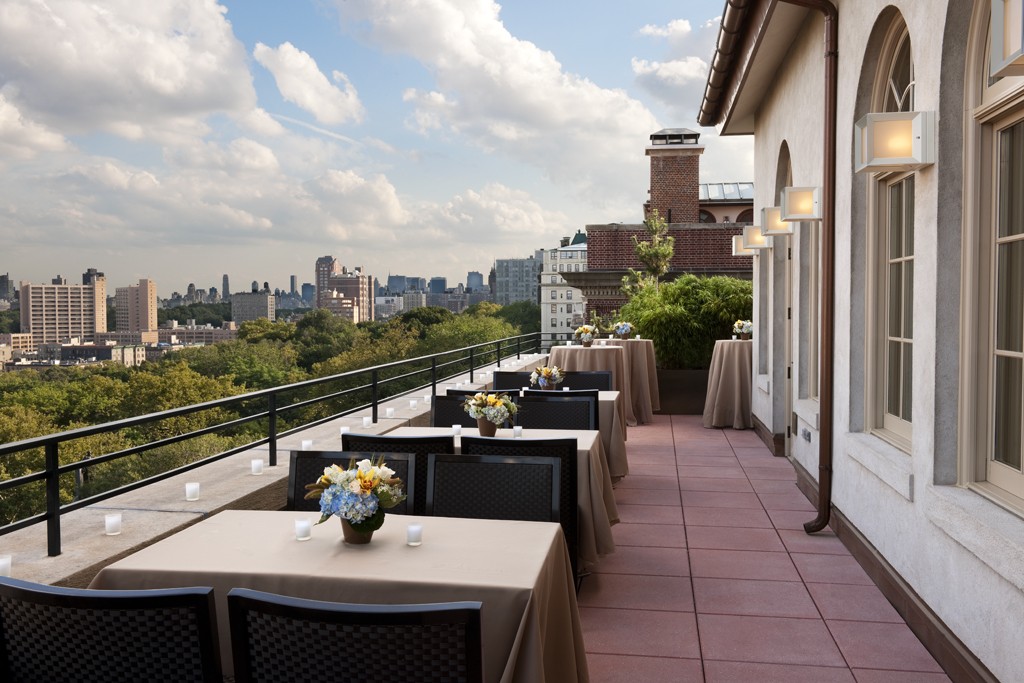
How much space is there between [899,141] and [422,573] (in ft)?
8.62

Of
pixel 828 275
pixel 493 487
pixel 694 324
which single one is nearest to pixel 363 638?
pixel 493 487

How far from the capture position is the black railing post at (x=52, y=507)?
2709 mm

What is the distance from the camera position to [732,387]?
9.66 metres

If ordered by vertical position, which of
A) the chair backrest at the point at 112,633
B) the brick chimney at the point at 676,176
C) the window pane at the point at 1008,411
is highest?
the brick chimney at the point at 676,176

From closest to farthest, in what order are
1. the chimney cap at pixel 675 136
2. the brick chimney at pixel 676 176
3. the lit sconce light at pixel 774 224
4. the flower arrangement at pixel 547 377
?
the flower arrangement at pixel 547 377, the lit sconce light at pixel 774 224, the brick chimney at pixel 676 176, the chimney cap at pixel 675 136

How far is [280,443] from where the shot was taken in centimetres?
517

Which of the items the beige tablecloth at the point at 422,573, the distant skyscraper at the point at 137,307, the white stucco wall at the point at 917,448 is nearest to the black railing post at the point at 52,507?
the beige tablecloth at the point at 422,573

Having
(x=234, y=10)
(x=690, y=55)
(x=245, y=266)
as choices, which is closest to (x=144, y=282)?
(x=245, y=266)

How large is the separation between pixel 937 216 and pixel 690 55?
26.3 meters

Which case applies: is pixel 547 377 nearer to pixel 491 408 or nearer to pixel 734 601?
pixel 491 408

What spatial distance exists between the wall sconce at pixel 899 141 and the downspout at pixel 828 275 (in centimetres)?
149

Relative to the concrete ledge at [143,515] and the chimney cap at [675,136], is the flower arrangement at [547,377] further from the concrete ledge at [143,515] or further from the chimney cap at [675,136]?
the chimney cap at [675,136]

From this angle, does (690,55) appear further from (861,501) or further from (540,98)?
(861,501)

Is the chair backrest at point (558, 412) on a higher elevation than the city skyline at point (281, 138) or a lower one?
lower
